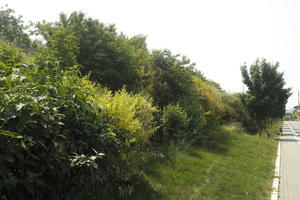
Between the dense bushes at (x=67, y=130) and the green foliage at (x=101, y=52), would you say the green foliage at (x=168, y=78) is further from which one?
the dense bushes at (x=67, y=130)

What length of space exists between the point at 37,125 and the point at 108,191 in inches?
91.2

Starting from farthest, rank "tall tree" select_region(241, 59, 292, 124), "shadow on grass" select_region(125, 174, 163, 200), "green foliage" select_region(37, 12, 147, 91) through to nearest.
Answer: "tall tree" select_region(241, 59, 292, 124) < "green foliage" select_region(37, 12, 147, 91) < "shadow on grass" select_region(125, 174, 163, 200)

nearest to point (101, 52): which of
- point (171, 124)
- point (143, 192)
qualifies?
point (171, 124)

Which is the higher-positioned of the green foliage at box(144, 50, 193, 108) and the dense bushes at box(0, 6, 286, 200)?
the green foliage at box(144, 50, 193, 108)

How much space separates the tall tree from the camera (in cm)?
2598

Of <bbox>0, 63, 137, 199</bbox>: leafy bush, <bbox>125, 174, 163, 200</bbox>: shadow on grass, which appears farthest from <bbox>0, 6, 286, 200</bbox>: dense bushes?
<bbox>125, 174, 163, 200</bbox>: shadow on grass

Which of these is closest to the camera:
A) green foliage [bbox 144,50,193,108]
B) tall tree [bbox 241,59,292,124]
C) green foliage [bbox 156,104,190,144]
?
green foliage [bbox 156,104,190,144]

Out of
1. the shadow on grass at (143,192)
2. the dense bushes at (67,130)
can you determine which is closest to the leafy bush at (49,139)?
the dense bushes at (67,130)

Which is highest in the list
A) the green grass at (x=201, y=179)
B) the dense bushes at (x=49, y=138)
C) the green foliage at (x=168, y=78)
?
the green foliage at (x=168, y=78)

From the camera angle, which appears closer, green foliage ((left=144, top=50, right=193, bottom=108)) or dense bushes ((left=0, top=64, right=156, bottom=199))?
dense bushes ((left=0, top=64, right=156, bottom=199))

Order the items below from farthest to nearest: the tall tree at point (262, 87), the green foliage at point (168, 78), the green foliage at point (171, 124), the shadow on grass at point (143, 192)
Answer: the tall tree at point (262, 87)
the green foliage at point (168, 78)
the green foliage at point (171, 124)
the shadow on grass at point (143, 192)

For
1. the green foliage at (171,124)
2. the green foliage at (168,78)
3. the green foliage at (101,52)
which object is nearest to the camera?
the green foliage at (171,124)

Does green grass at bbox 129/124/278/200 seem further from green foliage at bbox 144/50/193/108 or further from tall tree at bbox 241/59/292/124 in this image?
tall tree at bbox 241/59/292/124

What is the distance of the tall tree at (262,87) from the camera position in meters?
26.0
